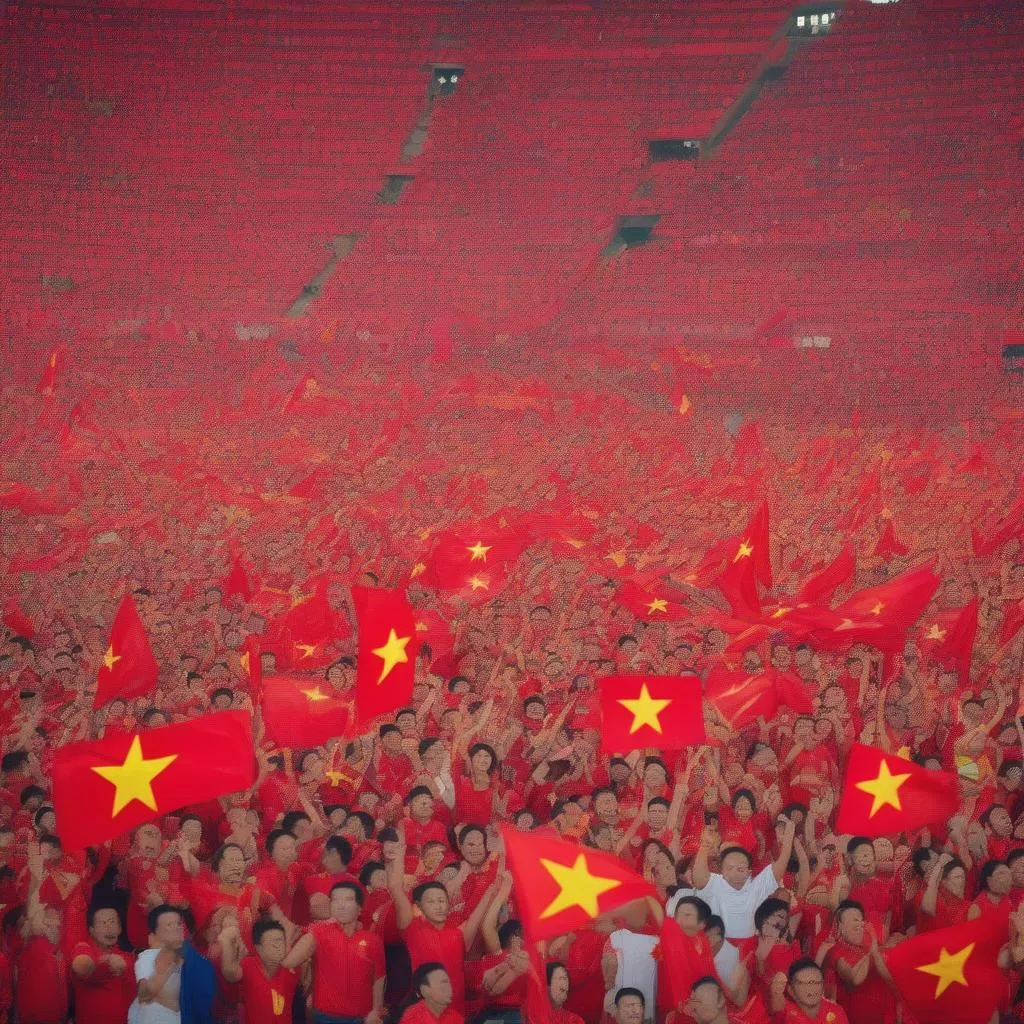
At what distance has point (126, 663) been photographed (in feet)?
→ 13.4

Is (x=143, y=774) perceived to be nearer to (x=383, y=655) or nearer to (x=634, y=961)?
(x=383, y=655)

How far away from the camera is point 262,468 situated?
855cm

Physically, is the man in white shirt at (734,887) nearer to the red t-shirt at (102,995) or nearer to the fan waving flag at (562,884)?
the fan waving flag at (562,884)

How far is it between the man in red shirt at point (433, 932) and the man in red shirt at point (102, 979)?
650mm

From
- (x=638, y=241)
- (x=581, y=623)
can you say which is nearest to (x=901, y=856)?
(x=581, y=623)

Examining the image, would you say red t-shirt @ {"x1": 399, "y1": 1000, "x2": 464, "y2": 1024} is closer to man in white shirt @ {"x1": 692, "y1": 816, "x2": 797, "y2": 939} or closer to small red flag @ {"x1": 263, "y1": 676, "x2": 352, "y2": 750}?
man in white shirt @ {"x1": 692, "y1": 816, "x2": 797, "y2": 939}

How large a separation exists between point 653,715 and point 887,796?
2.40ft

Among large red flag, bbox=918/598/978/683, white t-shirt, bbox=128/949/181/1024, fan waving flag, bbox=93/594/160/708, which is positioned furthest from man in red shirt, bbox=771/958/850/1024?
fan waving flag, bbox=93/594/160/708

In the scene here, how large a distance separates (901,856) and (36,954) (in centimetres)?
230

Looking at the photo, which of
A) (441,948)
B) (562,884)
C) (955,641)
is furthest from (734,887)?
(955,641)

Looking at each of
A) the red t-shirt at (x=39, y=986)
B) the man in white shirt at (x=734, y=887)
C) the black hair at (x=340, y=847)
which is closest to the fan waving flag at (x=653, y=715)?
the man in white shirt at (x=734, y=887)

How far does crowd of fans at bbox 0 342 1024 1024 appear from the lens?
2758mm

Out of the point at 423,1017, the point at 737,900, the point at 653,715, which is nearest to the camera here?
the point at 423,1017

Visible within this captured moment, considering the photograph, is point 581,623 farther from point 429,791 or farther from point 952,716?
point 429,791
